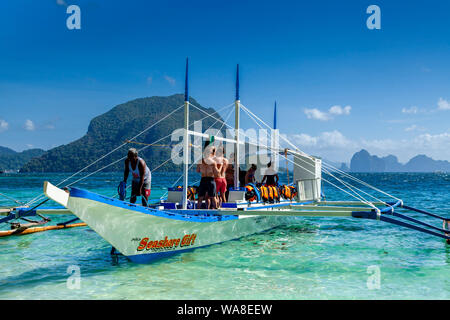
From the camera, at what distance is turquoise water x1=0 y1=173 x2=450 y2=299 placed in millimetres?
7980

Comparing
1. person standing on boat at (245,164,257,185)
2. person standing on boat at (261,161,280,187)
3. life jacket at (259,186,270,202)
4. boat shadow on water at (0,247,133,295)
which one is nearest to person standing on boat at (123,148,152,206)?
boat shadow on water at (0,247,133,295)

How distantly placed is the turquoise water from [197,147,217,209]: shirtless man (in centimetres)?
157

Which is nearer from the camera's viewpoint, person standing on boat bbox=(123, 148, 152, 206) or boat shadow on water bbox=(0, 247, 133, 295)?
boat shadow on water bbox=(0, 247, 133, 295)

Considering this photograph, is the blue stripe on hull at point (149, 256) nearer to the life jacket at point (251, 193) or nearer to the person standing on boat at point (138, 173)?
the person standing on boat at point (138, 173)

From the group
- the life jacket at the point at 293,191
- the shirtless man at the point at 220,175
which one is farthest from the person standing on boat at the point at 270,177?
the shirtless man at the point at 220,175

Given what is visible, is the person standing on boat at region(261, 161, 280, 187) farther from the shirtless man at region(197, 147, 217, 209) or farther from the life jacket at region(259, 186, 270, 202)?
the shirtless man at region(197, 147, 217, 209)

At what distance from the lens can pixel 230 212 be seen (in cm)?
1097

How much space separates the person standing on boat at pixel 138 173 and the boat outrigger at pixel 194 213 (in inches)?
41.0

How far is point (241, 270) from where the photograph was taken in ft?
31.9

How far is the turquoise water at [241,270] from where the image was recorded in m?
7.98
